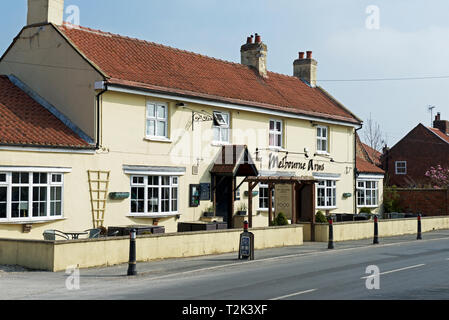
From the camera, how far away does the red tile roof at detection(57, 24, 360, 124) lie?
23.1 metres

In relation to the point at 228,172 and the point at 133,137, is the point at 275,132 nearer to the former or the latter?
the point at 228,172

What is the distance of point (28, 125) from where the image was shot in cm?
2041

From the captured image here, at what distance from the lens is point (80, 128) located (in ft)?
71.5

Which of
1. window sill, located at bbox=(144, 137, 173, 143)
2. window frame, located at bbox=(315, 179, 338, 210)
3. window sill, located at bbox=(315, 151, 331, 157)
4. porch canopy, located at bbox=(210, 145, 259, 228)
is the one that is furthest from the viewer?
window sill, located at bbox=(315, 151, 331, 157)

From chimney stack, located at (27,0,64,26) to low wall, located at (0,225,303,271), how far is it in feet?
32.4

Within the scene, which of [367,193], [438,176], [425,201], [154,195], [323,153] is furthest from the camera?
[438,176]

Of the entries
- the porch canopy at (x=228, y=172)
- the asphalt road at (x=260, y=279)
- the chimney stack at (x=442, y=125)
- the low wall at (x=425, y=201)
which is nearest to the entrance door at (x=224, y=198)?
the porch canopy at (x=228, y=172)

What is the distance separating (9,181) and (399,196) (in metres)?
27.0

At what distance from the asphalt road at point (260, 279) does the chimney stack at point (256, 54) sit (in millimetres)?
13809

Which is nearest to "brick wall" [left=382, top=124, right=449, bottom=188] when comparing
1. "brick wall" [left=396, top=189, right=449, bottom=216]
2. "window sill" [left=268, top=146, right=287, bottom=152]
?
"brick wall" [left=396, top=189, right=449, bottom=216]

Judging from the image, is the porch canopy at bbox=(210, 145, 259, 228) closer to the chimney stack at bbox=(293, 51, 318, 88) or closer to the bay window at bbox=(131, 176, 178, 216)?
the bay window at bbox=(131, 176, 178, 216)

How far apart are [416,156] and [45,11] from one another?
144ft

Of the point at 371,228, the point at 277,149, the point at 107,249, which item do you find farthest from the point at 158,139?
the point at 371,228
